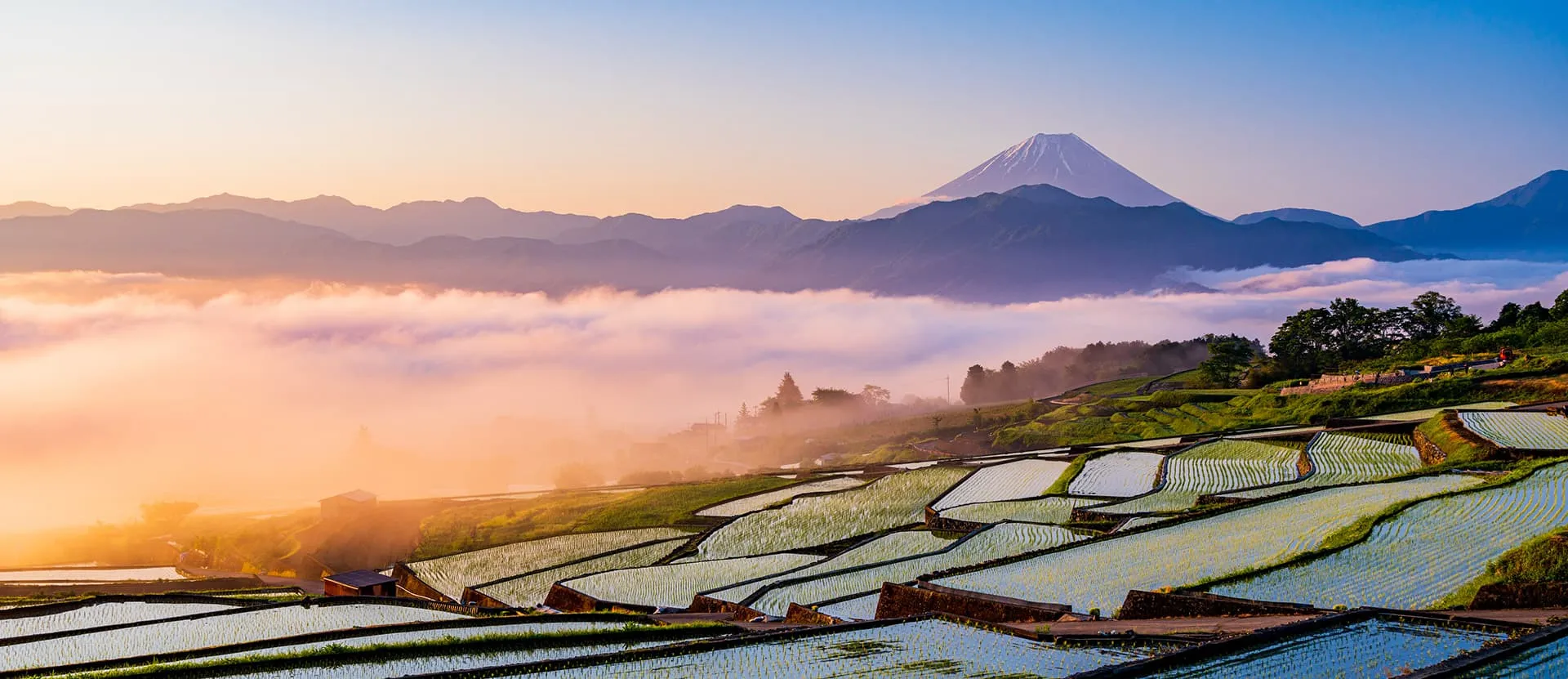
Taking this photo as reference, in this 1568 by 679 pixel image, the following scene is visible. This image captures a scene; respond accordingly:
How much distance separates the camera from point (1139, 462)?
4022cm

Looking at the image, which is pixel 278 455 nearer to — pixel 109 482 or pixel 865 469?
pixel 109 482

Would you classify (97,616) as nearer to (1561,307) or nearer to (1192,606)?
(1192,606)

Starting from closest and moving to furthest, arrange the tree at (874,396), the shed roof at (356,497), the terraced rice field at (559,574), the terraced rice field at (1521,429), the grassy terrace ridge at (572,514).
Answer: the terraced rice field at (1521,429), the terraced rice field at (559,574), the grassy terrace ridge at (572,514), the shed roof at (356,497), the tree at (874,396)

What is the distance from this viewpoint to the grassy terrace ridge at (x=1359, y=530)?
18078 millimetres

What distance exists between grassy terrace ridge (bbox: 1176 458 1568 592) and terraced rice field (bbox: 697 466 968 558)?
52.9ft

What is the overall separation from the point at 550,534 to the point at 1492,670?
41.6 m

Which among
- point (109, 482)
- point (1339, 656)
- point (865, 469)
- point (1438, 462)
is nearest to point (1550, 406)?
point (1438, 462)

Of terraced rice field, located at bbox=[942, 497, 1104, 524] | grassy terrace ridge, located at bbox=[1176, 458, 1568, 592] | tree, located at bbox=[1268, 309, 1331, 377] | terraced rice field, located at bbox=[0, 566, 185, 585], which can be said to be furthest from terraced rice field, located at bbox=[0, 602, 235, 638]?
tree, located at bbox=[1268, 309, 1331, 377]

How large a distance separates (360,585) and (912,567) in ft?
56.5

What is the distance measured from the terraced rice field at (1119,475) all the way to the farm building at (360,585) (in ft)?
70.1

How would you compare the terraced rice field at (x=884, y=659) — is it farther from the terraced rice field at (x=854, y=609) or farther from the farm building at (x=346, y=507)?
the farm building at (x=346, y=507)

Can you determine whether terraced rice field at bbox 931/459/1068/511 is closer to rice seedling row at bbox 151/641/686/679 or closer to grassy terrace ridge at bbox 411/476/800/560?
grassy terrace ridge at bbox 411/476/800/560

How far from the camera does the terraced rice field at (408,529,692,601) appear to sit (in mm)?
35062

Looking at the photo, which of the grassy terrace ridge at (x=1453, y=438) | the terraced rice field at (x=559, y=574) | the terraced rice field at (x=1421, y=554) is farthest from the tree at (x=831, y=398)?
the terraced rice field at (x=1421, y=554)
